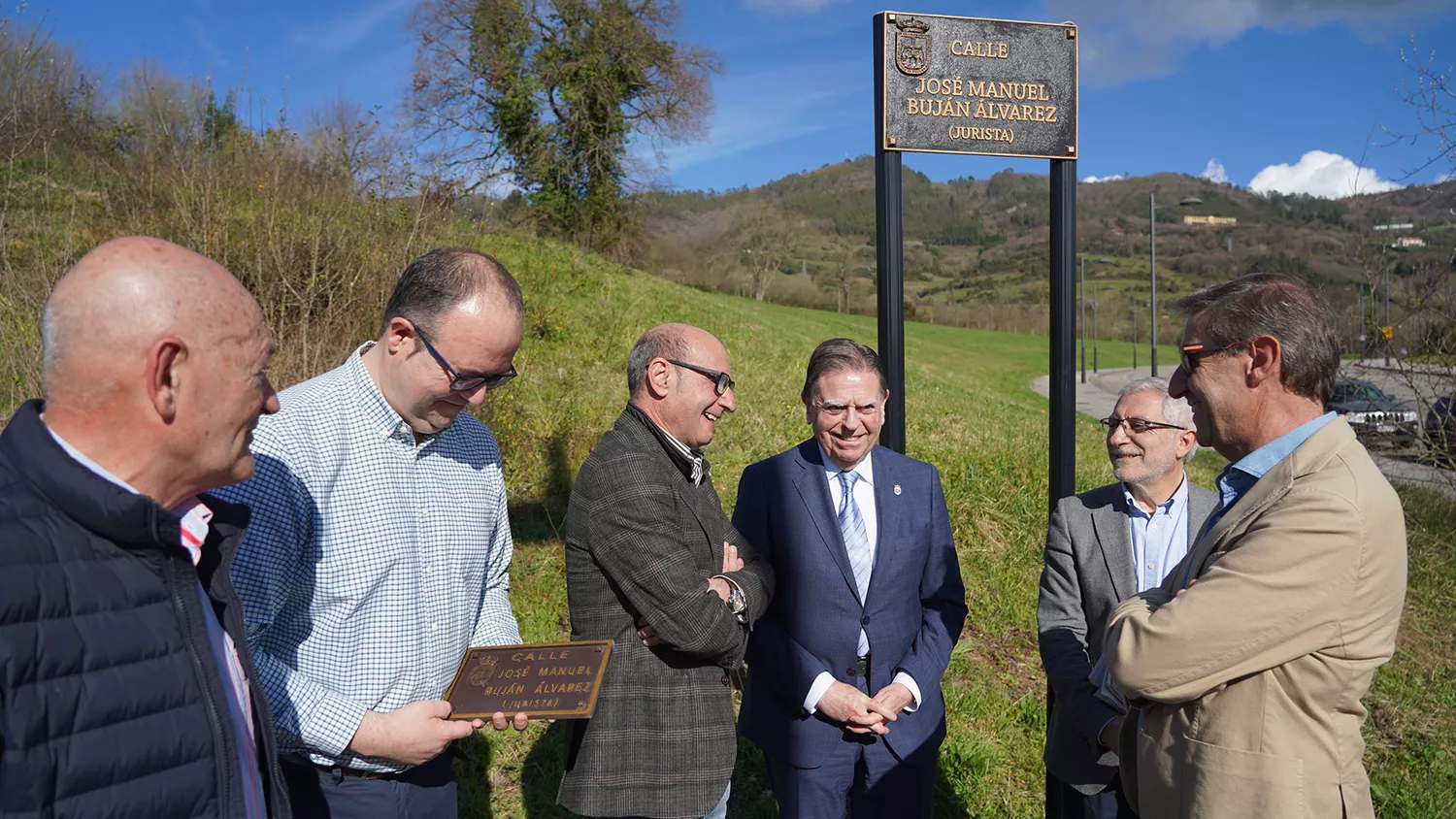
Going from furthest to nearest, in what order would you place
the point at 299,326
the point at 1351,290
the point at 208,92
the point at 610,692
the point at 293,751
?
the point at 1351,290, the point at 208,92, the point at 299,326, the point at 610,692, the point at 293,751

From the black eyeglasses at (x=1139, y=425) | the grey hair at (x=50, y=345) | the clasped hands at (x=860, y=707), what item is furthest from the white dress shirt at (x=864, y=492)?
the grey hair at (x=50, y=345)

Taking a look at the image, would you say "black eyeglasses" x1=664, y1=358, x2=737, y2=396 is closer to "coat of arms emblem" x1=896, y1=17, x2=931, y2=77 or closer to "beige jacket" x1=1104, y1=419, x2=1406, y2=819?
"beige jacket" x1=1104, y1=419, x2=1406, y2=819

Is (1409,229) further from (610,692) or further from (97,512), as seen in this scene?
(97,512)

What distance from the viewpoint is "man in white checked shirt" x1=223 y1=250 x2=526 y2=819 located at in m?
2.15

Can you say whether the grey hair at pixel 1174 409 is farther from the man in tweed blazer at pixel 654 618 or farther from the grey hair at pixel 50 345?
the grey hair at pixel 50 345

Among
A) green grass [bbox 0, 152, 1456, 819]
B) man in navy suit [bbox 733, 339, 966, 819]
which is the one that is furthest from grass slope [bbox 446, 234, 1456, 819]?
man in navy suit [bbox 733, 339, 966, 819]

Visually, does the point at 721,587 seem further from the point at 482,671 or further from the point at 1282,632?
the point at 1282,632

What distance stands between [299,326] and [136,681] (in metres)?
6.30

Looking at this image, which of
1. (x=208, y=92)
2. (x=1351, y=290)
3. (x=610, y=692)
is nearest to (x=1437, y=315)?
(x=1351, y=290)

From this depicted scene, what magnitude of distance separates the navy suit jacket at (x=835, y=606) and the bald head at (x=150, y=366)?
7.02 feet

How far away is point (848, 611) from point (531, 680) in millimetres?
1339

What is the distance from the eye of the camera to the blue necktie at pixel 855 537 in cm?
337

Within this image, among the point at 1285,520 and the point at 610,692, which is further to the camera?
the point at 610,692

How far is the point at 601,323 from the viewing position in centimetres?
1498
